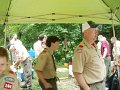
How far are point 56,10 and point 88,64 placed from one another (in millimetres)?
2593

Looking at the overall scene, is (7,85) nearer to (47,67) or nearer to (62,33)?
(47,67)

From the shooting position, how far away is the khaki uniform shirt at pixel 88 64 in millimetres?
4440

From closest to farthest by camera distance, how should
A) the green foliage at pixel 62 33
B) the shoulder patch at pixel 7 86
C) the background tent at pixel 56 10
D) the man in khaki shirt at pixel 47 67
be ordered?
the shoulder patch at pixel 7 86
the man in khaki shirt at pixel 47 67
the background tent at pixel 56 10
the green foliage at pixel 62 33

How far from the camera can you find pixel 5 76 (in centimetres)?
270

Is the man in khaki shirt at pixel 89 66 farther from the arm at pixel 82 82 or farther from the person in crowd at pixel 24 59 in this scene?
the person in crowd at pixel 24 59

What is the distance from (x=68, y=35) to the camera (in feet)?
55.5

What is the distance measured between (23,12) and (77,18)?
54.0 inches

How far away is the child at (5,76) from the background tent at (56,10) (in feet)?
10.1

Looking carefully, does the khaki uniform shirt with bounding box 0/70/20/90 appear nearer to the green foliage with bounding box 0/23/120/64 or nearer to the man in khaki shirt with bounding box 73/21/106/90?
the man in khaki shirt with bounding box 73/21/106/90

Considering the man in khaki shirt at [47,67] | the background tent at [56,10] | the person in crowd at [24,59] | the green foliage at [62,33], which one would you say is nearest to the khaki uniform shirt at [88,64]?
the man in khaki shirt at [47,67]

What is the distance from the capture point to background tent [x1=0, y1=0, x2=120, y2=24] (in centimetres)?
612

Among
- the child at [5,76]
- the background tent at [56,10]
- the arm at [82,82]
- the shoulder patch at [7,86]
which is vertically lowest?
the arm at [82,82]

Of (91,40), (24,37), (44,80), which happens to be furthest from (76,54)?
(24,37)

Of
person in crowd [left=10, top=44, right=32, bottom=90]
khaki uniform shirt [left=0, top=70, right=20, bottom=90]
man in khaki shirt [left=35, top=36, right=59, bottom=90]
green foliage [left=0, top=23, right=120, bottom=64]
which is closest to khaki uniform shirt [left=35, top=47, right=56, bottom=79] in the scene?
man in khaki shirt [left=35, top=36, right=59, bottom=90]
